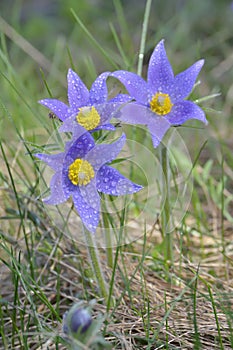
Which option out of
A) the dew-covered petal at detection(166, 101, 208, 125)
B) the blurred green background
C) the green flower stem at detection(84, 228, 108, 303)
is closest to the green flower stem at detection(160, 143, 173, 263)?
the dew-covered petal at detection(166, 101, 208, 125)

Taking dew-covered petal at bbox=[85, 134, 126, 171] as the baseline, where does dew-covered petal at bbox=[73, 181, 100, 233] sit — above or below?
below

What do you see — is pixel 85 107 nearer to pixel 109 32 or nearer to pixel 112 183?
pixel 112 183

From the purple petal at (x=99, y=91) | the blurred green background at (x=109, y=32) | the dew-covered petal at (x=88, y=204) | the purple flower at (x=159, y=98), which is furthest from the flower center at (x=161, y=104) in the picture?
the blurred green background at (x=109, y=32)

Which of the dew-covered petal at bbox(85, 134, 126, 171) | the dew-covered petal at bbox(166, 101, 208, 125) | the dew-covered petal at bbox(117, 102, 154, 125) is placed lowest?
the dew-covered petal at bbox(85, 134, 126, 171)

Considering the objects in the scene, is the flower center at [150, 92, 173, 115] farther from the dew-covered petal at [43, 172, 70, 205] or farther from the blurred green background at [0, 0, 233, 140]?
the blurred green background at [0, 0, 233, 140]

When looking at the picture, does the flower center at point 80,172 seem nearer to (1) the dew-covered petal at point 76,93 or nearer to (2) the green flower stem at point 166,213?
(1) the dew-covered petal at point 76,93

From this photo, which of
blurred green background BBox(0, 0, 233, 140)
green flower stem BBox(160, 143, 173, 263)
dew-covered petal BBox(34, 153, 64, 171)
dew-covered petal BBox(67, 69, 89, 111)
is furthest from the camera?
blurred green background BBox(0, 0, 233, 140)
